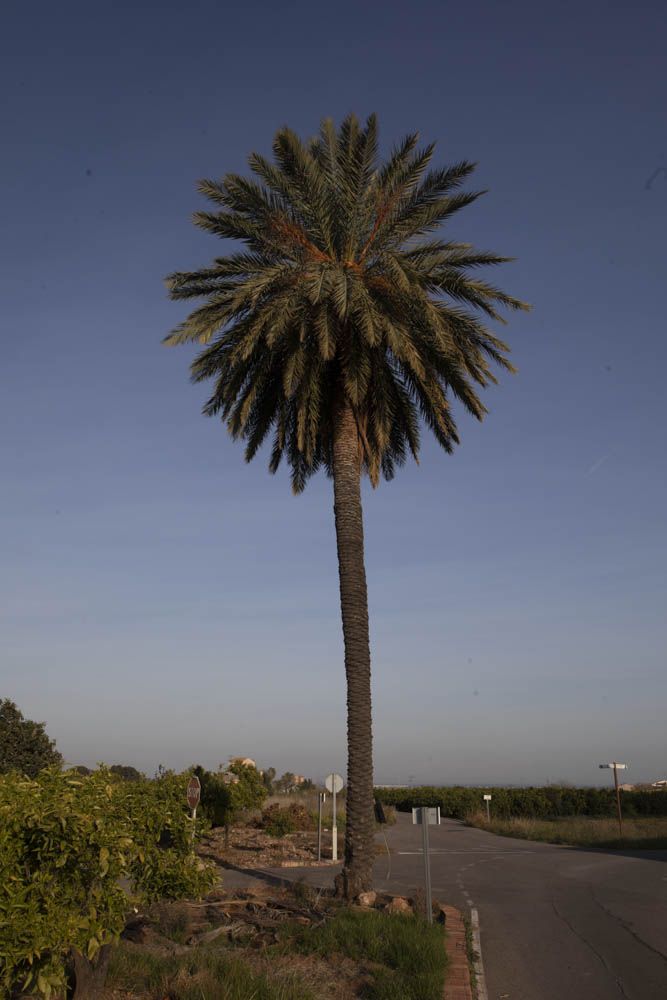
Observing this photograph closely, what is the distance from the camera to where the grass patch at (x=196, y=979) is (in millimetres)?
7859

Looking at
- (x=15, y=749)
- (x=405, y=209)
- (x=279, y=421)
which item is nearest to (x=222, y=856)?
(x=15, y=749)

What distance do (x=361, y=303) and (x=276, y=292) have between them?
2467mm

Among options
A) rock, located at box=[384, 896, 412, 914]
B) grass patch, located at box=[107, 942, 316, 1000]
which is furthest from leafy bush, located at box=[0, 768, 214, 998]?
rock, located at box=[384, 896, 412, 914]

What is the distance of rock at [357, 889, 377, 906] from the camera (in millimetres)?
14939

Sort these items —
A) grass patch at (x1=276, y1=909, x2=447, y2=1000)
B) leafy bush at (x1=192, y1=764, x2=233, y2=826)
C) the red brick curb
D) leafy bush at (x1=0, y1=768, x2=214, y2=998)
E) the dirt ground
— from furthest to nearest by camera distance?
leafy bush at (x1=192, y1=764, x2=233, y2=826) → the dirt ground → the red brick curb → grass patch at (x1=276, y1=909, x2=447, y2=1000) → leafy bush at (x1=0, y1=768, x2=214, y2=998)

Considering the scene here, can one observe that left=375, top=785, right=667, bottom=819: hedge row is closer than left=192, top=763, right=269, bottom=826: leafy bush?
No

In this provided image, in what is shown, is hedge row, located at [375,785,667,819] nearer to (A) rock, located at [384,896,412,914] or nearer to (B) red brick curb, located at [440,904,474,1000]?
(A) rock, located at [384,896,412,914]

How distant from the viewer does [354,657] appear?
17.3 m

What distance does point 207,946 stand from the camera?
10.6m

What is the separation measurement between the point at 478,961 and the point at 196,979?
471 centimetres

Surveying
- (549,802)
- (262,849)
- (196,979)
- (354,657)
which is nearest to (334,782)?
(262,849)

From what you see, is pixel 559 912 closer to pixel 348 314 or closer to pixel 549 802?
pixel 348 314

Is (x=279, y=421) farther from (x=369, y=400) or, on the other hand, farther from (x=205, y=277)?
(x=205, y=277)

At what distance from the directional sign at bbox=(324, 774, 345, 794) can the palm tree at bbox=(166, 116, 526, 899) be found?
34.7ft
